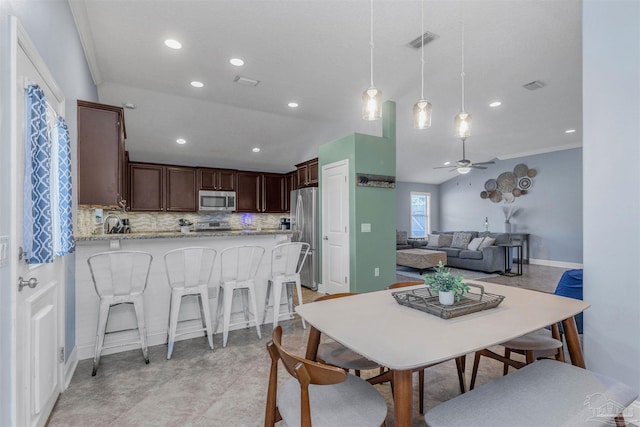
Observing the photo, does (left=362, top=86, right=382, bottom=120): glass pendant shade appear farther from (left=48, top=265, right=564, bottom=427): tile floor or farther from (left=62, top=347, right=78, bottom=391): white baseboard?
(left=62, top=347, right=78, bottom=391): white baseboard

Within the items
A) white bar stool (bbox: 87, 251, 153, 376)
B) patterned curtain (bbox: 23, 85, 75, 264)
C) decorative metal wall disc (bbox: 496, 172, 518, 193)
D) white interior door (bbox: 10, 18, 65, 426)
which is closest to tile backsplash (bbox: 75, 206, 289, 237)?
white bar stool (bbox: 87, 251, 153, 376)

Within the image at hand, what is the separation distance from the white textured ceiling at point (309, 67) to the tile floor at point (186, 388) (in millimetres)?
2920

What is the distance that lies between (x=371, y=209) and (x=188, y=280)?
2.70 meters

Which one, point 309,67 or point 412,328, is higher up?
point 309,67

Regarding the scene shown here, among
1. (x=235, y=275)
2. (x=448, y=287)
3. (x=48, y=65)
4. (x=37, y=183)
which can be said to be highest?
(x=48, y=65)

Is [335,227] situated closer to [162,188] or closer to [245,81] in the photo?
[245,81]

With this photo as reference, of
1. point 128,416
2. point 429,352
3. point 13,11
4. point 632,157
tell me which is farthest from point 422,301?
point 13,11

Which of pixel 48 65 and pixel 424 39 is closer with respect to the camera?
pixel 48 65

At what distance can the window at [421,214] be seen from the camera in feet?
34.3

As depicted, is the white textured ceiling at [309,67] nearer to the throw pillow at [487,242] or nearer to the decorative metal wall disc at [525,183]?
the decorative metal wall disc at [525,183]

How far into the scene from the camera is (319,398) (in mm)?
1337

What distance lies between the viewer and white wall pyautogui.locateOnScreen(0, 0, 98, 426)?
1313mm

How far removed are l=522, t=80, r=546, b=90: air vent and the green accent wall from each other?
171 centimetres

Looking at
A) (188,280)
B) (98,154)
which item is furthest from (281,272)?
(98,154)
